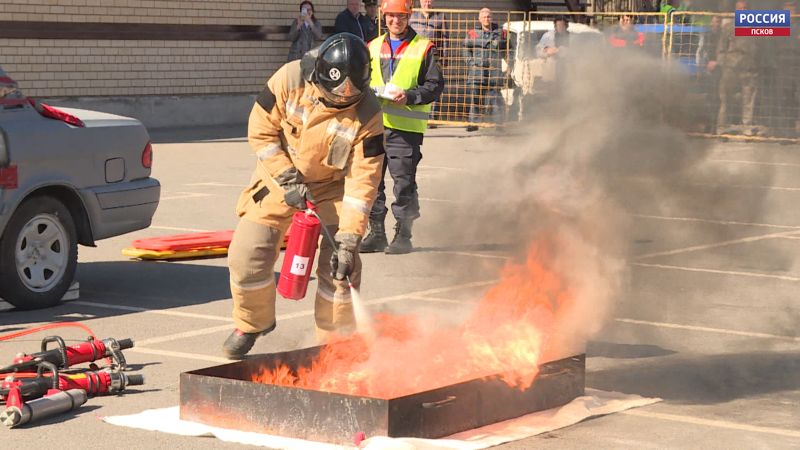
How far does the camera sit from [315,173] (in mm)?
7484

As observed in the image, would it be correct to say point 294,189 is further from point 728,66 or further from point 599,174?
point 728,66

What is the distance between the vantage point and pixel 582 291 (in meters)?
8.28

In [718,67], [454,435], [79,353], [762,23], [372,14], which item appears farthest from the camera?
[372,14]

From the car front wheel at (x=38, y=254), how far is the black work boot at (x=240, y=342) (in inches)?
87.8

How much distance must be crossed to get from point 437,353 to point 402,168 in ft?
16.6

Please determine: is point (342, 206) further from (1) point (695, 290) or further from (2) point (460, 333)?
(1) point (695, 290)

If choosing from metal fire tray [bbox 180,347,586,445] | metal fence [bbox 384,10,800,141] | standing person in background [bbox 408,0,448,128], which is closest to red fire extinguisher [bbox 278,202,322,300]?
metal fire tray [bbox 180,347,586,445]

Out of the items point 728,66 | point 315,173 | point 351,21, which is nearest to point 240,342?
point 315,173

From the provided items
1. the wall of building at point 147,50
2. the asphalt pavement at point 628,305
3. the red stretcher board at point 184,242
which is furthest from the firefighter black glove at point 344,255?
the wall of building at point 147,50

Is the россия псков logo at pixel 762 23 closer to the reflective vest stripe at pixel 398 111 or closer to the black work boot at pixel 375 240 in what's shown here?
the reflective vest stripe at pixel 398 111

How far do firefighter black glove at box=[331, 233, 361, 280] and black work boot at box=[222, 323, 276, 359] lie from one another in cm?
67

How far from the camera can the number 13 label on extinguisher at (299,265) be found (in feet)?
23.7

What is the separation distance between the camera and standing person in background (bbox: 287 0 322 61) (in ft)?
84.0

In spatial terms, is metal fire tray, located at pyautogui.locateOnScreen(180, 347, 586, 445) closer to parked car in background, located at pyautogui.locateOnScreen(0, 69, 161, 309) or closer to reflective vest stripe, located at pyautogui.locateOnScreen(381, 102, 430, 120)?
parked car in background, located at pyautogui.locateOnScreen(0, 69, 161, 309)
